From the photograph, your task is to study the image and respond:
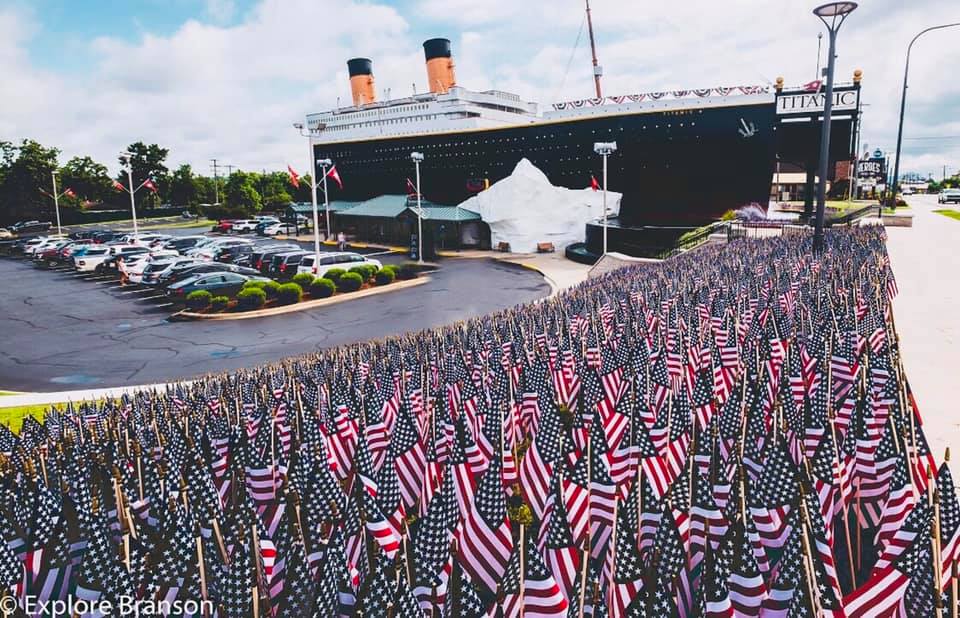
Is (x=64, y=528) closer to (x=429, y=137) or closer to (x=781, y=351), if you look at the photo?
(x=781, y=351)

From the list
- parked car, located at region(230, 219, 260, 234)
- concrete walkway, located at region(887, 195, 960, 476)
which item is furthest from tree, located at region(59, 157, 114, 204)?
concrete walkway, located at region(887, 195, 960, 476)

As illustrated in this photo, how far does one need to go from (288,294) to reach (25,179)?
183 feet

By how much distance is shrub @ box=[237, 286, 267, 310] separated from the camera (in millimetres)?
23172

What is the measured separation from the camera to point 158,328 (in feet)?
67.5

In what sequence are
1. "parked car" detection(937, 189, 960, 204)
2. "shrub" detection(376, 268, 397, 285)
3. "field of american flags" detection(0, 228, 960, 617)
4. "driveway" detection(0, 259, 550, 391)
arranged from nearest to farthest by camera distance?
"field of american flags" detection(0, 228, 960, 617) < "driveway" detection(0, 259, 550, 391) < "shrub" detection(376, 268, 397, 285) < "parked car" detection(937, 189, 960, 204)

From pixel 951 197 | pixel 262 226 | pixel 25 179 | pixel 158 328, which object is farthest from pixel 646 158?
pixel 25 179

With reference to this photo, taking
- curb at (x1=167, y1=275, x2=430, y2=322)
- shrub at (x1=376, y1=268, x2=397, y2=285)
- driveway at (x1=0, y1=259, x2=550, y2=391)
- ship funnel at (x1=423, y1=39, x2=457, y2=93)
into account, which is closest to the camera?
driveway at (x1=0, y1=259, x2=550, y2=391)

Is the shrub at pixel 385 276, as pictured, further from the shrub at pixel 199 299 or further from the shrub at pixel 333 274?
the shrub at pixel 199 299

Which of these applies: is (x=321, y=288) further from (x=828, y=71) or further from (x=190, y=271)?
(x=828, y=71)

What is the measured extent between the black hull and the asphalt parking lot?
552 inches

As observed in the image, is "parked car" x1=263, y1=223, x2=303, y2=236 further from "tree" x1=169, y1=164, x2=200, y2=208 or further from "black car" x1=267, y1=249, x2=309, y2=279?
"tree" x1=169, y1=164, x2=200, y2=208

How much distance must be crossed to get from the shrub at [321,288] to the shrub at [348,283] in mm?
911

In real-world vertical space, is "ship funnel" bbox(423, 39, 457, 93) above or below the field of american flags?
above

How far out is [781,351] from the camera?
26.5 ft
